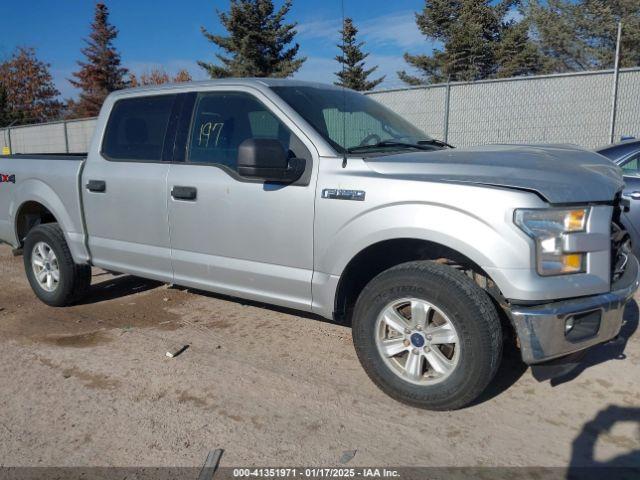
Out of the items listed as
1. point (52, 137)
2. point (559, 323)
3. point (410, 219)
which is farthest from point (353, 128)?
point (52, 137)

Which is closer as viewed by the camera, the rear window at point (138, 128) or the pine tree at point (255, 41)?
the rear window at point (138, 128)

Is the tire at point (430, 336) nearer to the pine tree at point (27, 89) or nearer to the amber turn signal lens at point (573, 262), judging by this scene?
the amber turn signal lens at point (573, 262)

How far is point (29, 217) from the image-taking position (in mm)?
5500

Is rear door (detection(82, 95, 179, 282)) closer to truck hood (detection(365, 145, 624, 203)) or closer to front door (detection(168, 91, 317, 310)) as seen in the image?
front door (detection(168, 91, 317, 310))

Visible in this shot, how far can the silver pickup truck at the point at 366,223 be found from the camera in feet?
9.01

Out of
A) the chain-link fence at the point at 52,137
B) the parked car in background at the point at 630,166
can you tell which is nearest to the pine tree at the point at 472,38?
the chain-link fence at the point at 52,137

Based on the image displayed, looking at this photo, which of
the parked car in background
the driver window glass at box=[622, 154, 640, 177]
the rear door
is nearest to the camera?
the rear door

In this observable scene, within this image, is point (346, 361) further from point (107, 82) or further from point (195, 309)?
point (107, 82)

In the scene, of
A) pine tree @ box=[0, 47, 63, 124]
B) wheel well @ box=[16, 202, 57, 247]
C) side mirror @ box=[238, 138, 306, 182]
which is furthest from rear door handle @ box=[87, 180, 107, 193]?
pine tree @ box=[0, 47, 63, 124]

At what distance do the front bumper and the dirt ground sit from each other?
481 mm

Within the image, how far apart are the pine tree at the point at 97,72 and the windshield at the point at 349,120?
5172cm

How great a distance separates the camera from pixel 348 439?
2852 millimetres

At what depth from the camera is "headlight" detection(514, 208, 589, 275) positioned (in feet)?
8.80

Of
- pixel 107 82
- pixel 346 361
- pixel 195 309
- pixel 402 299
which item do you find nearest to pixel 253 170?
pixel 402 299
